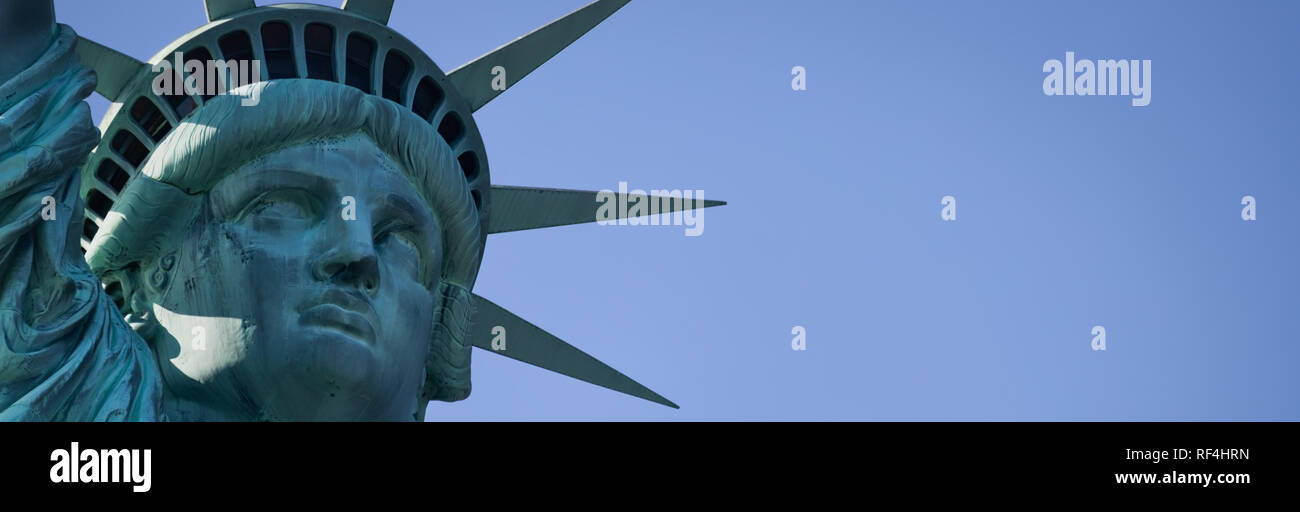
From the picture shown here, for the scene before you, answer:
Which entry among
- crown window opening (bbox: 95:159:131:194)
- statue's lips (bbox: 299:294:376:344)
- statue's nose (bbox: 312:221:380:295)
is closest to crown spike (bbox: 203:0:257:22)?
crown window opening (bbox: 95:159:131:194)

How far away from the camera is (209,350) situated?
59.9ft

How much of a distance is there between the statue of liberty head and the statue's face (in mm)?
18

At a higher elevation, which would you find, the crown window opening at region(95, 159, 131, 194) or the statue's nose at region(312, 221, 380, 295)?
the crown window opening at region(95, 159, 131, 194)

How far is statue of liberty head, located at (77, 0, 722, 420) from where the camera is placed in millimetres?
18281

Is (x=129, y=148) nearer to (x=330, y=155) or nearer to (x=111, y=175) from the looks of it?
(x=111, y=175)

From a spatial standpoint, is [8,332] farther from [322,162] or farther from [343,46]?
[343,46]

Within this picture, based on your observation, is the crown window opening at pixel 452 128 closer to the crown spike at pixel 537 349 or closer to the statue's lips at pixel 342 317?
the crown spike at pixel 537 349

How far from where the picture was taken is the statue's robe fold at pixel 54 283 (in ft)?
54.3

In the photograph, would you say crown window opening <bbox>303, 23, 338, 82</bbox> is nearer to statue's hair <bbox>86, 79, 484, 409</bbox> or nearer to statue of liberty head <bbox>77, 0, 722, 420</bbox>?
statue of liberty head <bbox>77, 0, 722, 420</bbox>
